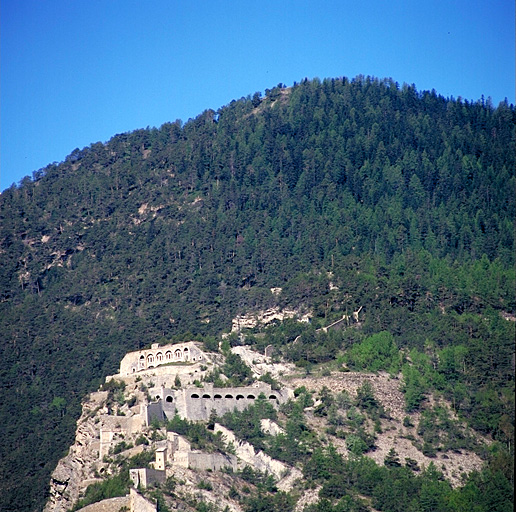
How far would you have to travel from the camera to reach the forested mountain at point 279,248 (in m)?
104

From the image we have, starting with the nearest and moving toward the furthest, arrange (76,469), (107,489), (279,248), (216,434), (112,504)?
(112,504), (107,489), (216,434), (76,469), (279,248)

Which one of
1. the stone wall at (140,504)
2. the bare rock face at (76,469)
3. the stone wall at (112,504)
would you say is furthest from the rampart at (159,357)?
the stone wall at (140,504)

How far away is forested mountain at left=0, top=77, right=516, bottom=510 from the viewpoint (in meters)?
104

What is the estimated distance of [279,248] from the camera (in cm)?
12288

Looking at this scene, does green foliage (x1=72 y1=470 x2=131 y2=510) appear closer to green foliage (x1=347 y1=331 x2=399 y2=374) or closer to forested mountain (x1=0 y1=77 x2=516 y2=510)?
forested mountain (x1=0 y1=77 x2=516 y2=510)

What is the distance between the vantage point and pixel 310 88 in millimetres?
156375

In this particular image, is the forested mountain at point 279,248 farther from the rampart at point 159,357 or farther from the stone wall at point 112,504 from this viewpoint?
the stone wall at point 112,504

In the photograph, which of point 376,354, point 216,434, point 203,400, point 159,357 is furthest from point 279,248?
point 216,434

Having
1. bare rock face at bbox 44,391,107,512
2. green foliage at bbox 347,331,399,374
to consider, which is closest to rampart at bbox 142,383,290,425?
bare rock face at bbox 44,391,107,512

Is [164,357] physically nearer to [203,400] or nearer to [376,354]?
[203,400]

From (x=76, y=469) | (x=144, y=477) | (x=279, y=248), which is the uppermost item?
(x=279, y=248)

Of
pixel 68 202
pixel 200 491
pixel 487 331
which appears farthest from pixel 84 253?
pixel 200 491

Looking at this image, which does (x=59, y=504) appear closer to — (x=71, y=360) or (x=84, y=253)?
(x=71, y=360)

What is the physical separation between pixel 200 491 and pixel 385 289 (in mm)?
31124
